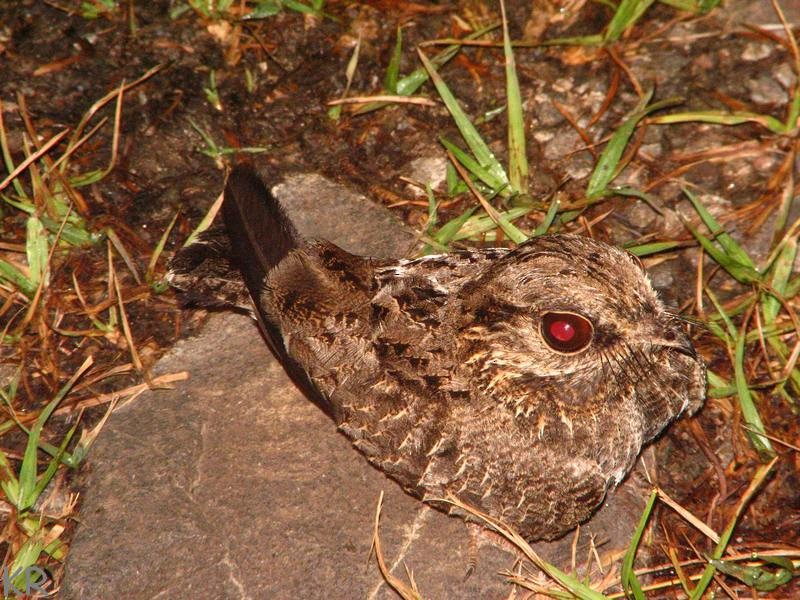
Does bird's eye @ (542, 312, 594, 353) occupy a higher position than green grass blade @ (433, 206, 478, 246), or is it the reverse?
bird's eye @ (542, 312, 594, 353)

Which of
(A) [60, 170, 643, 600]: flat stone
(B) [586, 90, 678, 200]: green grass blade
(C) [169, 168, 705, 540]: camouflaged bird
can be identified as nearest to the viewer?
(C) [169, 168, 705, 540]: camouflaged bird

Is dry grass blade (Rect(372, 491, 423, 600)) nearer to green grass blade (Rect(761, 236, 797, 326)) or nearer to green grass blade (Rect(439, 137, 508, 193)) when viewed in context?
green grass blade (Rect(439, 137, 508, 193))

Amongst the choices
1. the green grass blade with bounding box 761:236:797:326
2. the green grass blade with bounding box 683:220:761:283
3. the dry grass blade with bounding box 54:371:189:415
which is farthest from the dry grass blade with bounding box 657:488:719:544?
the dry grass blade with bounding box 54:371:189:415

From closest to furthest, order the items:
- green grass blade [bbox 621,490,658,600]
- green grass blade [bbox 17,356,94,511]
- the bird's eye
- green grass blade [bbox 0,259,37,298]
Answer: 1. the bird's eye
2. green grass blade [bbox 621,490,658,600]
3. green grass blade [bbox 17,356,94,511]
4. green grass blade [bbox 0,259,37,298]

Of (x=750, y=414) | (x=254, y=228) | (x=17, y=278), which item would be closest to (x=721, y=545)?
(x=750, y=414)

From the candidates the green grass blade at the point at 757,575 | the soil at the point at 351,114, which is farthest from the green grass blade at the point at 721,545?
the soil at the point at 351,114

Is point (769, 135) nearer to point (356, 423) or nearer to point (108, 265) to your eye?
point (356, 423)

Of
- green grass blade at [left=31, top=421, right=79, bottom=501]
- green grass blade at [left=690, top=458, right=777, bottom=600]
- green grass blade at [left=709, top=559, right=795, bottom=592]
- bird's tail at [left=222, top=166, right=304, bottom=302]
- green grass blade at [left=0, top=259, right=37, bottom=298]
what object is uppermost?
bird's tail at [left=222, top=166, right=304, bottom=302]

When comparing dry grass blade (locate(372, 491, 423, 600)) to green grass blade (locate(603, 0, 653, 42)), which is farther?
green grass blade (locate(603, 0, 653, 42))
